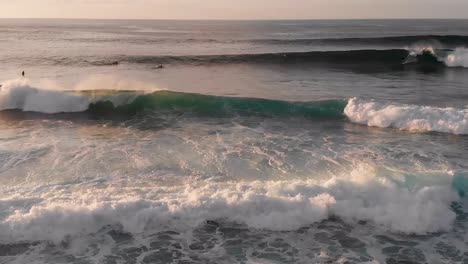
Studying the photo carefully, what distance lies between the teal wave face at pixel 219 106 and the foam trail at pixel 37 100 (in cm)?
64

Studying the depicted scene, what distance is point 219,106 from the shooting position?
16938mm

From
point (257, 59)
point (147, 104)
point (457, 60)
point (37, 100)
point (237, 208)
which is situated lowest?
point (237, 208)

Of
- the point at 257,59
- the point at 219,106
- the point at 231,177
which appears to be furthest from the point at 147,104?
the point at 257,59

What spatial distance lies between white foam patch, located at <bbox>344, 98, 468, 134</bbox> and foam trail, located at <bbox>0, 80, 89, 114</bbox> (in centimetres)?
1042

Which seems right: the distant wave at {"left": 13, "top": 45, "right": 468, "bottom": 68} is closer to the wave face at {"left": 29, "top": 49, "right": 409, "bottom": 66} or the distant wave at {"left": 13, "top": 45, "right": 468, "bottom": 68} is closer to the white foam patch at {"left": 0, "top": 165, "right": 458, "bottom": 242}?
the wave face at {"left": 29, "top": 49, "right": 409, "bottom": 66}

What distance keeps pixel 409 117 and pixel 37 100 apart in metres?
13.8

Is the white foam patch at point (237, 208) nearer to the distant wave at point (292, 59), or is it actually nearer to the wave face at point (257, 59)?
the distant wave at point (292, 59)

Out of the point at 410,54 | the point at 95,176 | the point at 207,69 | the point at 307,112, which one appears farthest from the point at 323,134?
the point at 410,54

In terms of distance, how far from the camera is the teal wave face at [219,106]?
1614 cm

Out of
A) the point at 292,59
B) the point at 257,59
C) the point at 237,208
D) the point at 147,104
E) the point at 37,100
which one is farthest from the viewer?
the point at 292,59

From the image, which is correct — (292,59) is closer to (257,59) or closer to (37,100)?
(257,59)

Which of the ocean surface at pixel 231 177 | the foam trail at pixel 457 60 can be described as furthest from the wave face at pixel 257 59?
the ocean surface at pixel 231 177

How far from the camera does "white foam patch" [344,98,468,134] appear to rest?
44.8 ft

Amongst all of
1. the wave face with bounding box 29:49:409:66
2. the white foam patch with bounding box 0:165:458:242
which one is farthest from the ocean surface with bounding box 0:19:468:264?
the wave face with bounding box 29:49:409:66
